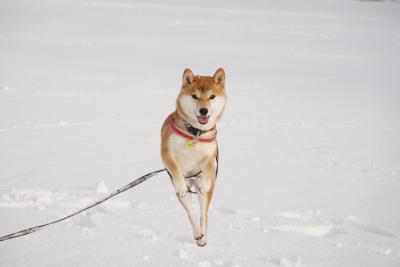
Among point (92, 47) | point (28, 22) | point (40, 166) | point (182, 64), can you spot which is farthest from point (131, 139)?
point (28, 22)

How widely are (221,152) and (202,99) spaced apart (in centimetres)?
536


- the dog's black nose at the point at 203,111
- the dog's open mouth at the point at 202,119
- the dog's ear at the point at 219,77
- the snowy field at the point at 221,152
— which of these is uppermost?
the dog's ear at the point at 219,77

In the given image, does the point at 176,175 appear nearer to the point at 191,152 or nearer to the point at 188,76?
the point at 191,152

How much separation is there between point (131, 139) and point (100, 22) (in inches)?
973

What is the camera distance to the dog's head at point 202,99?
2.67 meters

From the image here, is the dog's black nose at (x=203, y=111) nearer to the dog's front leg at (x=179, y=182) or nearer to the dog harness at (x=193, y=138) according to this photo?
the dog harness at (x=193, y=138)

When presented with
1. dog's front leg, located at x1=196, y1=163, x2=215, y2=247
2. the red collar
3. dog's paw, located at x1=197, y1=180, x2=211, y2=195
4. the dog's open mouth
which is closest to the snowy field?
dog's front leg, located at x1=196, y1=163, x2=215, y2=247

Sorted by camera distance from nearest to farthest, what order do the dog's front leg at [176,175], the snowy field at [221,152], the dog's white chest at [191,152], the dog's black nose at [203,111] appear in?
1. the dog's black nose at [203,111]
2. the dog's white chest at [191,152]
3. the dog's front leg at [176,175]
4. the snowy field at [221,152]

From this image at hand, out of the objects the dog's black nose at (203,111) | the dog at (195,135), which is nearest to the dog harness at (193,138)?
the dog at (195,135)

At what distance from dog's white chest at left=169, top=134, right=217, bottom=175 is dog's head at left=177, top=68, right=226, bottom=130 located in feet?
0.34

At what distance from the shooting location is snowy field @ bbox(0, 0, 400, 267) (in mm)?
4375

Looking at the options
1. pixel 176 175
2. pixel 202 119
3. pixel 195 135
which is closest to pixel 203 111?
pixel 202 119

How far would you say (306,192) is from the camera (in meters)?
6.20

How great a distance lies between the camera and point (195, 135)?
2.73m
